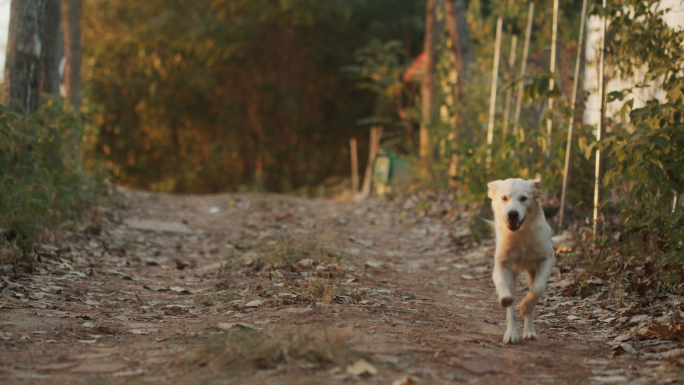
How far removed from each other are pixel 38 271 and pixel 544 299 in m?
4.04

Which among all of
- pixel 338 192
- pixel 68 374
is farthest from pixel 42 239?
pixel 338 192

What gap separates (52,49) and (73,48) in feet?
9.37

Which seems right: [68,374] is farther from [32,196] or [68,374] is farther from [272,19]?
[272,19]

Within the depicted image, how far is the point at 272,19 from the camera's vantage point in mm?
17547

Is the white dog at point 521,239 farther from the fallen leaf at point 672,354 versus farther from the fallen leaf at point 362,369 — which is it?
the fallen leaf at point 362,369

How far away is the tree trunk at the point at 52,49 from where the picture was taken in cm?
780

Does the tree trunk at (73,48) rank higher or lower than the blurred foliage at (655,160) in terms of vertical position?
higher

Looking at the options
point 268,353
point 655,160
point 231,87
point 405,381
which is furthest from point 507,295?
point 231,87

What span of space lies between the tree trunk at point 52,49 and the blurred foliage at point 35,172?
1651 mm

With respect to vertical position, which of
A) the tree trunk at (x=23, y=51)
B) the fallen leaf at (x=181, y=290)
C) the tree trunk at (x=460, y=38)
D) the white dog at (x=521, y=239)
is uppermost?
→ the tree trunk at (x=460, y=38)

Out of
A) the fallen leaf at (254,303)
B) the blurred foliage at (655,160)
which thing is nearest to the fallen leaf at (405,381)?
the fallen leaf at (254,303)

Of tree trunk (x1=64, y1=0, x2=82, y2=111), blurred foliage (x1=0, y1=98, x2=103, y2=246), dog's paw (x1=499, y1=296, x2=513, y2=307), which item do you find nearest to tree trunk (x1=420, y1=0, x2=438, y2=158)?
tree trunk (x1=64, y1=0, x2=82, y2=111)

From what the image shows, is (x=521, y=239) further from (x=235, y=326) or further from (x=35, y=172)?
(x=35, y=172)

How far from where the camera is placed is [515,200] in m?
3.46
